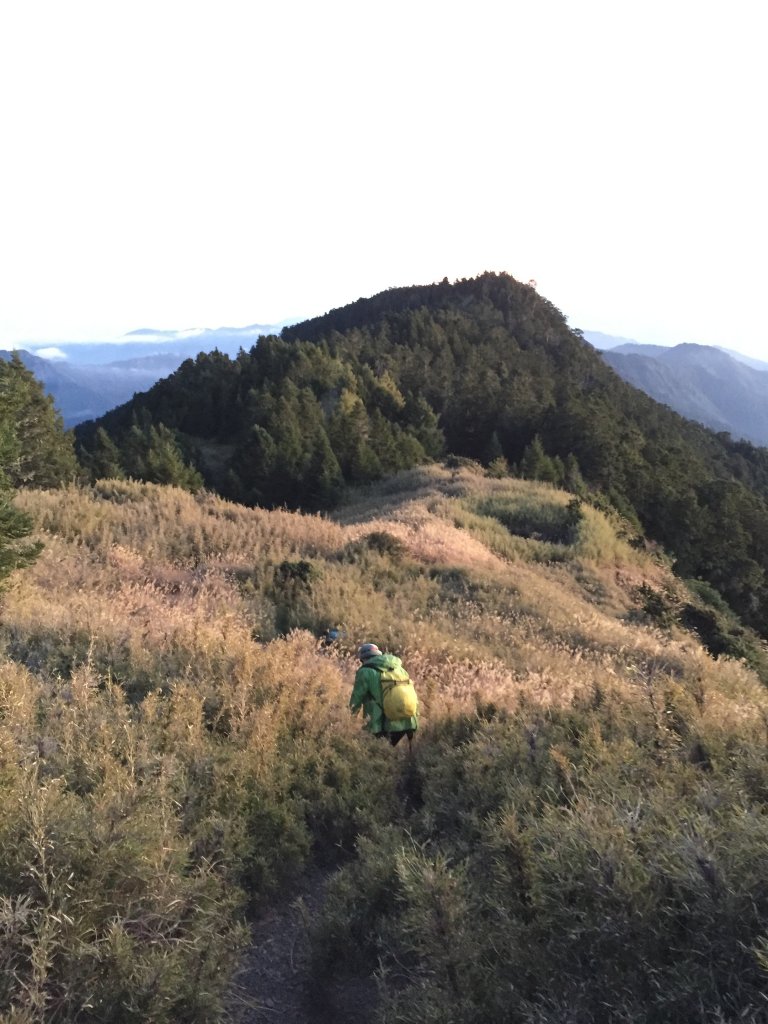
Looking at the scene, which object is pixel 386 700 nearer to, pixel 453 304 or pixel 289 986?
pixel 289 986

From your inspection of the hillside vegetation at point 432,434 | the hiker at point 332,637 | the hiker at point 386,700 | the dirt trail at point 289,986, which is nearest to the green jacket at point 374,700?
the hiker at point 386,700

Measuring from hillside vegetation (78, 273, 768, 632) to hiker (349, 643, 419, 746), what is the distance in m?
22.7

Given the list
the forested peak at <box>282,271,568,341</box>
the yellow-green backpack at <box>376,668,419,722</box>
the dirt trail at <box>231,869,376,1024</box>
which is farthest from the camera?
the forested peak at <box>282,271,568,341</box>

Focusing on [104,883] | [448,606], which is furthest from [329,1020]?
[448,606]

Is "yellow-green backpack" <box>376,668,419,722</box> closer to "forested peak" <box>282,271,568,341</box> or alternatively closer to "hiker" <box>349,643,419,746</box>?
"hiker" <box>349,643,419,746</box>

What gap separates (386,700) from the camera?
539cm

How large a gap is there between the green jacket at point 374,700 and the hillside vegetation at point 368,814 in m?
0.18

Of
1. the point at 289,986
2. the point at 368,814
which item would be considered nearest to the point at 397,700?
the point at 368,814

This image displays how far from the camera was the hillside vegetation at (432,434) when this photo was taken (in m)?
33.7

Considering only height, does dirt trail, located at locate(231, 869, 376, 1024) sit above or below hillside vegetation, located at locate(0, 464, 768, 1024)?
below

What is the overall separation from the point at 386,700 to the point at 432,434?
125 feet

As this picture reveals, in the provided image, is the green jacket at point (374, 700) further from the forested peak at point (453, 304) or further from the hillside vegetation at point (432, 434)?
the forested peak at point (453, 304)

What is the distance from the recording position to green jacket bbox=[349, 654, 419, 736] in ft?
17.8

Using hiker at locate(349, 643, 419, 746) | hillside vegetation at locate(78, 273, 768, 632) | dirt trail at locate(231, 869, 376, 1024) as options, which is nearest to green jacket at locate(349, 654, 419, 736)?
hiker at locate(349, 643, 419, 746)
